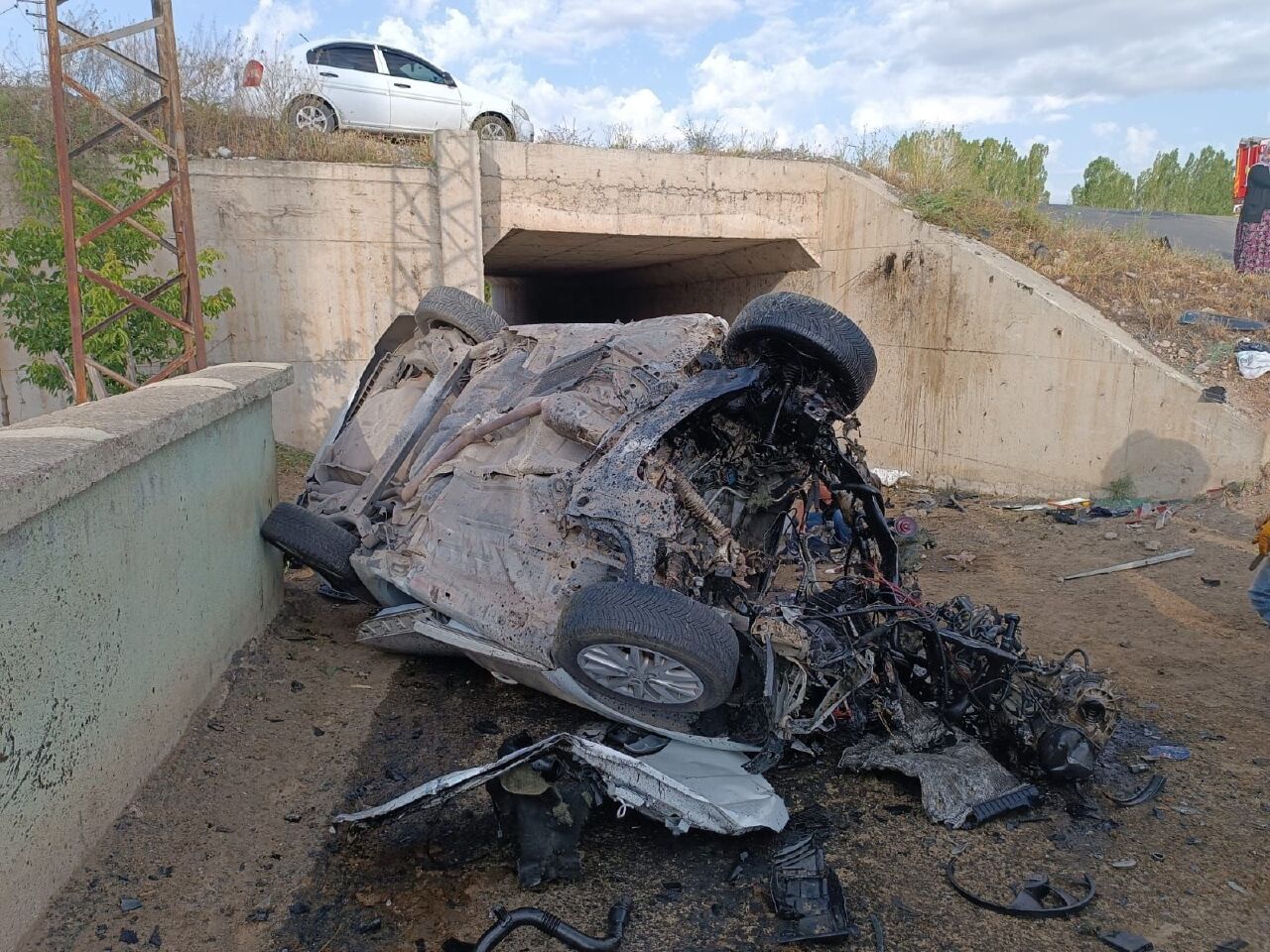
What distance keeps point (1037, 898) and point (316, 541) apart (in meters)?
3.90

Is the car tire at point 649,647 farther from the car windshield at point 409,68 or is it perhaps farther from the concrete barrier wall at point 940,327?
the car windshield at point 409,68

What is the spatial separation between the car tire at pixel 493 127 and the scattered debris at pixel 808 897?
450 inches

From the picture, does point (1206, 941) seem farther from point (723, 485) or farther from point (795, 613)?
point (723, 485)

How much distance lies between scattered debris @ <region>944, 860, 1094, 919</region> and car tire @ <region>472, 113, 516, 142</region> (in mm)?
11673

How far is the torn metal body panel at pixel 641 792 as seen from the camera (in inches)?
118

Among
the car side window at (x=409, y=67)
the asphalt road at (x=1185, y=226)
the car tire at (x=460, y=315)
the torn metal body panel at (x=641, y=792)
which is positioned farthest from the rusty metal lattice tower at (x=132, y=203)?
the asphalt road at (x=1185, y=226)

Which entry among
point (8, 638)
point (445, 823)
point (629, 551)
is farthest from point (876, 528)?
point (8, 638)

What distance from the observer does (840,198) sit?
11492 millimetres

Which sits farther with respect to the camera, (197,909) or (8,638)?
(197,909)

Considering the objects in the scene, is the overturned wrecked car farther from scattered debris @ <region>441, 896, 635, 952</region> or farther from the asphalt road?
the asphalt road

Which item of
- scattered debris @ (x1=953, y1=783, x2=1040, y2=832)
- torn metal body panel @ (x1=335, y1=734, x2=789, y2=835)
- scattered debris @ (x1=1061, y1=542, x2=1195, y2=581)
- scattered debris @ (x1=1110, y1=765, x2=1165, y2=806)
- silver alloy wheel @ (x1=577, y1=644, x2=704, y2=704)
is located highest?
silver alloy wheel @ (x1=577, y1=644, x2=704, y2=704)

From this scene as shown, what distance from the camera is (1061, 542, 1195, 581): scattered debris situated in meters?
7.18

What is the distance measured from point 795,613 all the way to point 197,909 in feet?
8.00

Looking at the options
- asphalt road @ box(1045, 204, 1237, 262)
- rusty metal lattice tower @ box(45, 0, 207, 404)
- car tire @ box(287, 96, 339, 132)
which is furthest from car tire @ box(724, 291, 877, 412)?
asphalt road @ box(1045, 204, 1237, 262)
